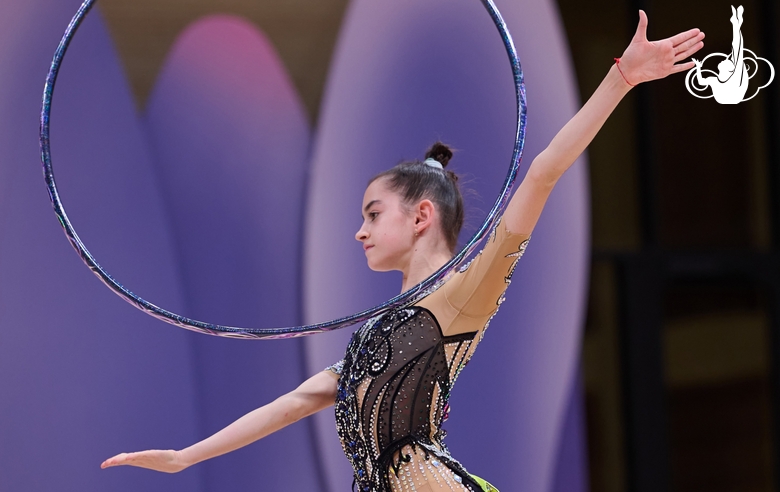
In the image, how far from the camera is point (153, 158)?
178 centimetres

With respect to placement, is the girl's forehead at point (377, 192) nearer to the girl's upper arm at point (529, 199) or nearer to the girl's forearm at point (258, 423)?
the girl's upper arm at point (529, 199)

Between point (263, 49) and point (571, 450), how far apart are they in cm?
128

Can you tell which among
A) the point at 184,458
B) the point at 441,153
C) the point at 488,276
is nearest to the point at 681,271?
the point at 441,153

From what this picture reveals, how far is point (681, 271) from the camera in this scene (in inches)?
104

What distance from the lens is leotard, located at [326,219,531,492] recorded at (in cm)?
128

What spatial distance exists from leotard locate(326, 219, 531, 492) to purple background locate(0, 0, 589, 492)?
1.31ft

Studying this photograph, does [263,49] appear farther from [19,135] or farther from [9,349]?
[9,349]

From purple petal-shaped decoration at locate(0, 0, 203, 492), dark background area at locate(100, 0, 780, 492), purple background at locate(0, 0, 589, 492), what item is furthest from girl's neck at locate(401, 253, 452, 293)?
dark background area at locate(100, 0, 780, 492)

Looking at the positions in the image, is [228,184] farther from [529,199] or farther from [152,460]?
[529,199]

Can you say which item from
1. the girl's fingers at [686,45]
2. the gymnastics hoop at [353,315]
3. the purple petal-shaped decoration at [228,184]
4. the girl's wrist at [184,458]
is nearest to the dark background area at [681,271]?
the purple petal-shaped decoration at [228,184]

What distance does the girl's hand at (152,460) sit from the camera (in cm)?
136

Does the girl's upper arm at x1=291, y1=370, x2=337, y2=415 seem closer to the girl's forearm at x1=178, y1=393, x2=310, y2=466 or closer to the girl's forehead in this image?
the girl's forearm at x1=178, y1=393, x2=310, y2=466

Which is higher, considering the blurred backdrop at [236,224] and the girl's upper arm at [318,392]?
the blurred backdrop at [236,224]

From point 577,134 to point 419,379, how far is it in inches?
16.8
